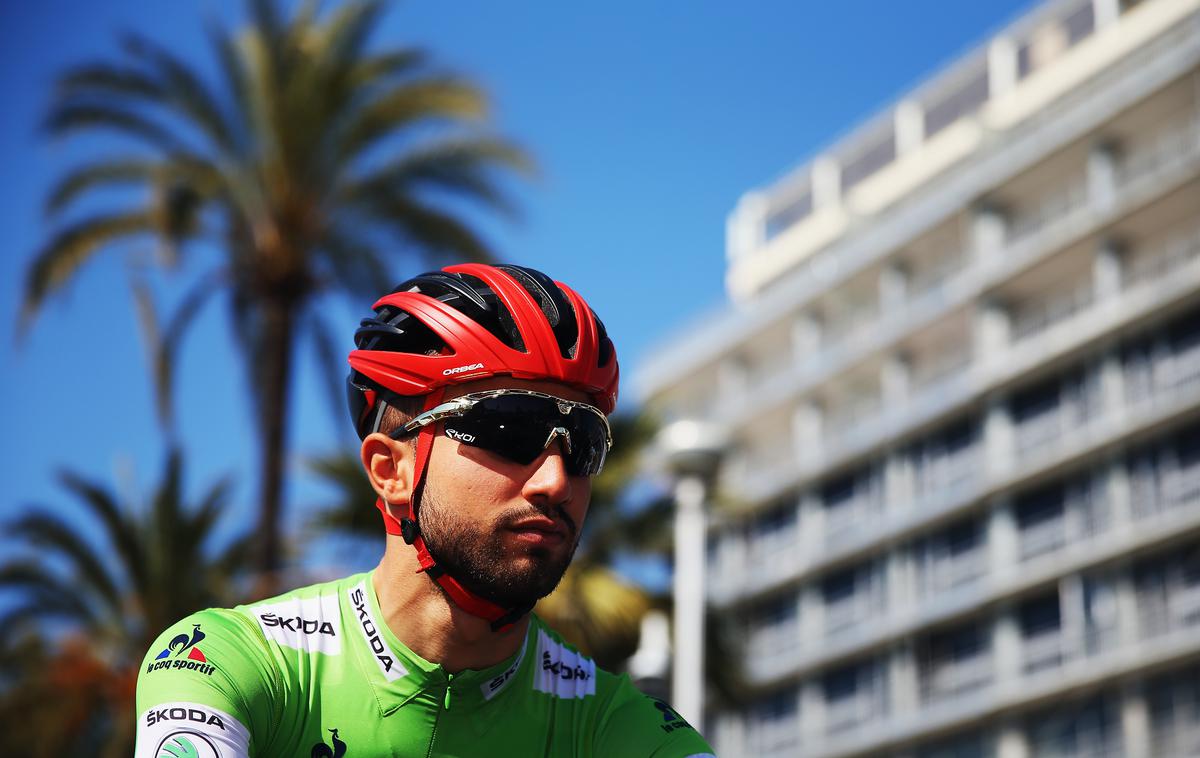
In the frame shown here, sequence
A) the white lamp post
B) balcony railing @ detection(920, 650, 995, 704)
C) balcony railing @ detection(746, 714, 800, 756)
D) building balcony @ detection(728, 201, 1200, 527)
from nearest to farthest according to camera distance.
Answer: the white lamp post
building balcony @ detection(728, 201, 1200, 527)
balcony railing @ detection(920, 650, 995, 704)
balcony railing @ detection(746, 714, 800, 756)

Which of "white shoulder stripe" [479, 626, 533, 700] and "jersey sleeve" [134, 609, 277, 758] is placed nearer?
"jersey sleeve" [134, 609, 277, 758]

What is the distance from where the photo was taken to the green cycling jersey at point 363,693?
10.2ft

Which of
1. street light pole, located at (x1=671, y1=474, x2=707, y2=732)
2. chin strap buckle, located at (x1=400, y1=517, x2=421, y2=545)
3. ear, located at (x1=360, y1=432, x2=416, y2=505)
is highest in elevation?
street light pole, located at (x1=671, y1=474, x2=707, y2=732)

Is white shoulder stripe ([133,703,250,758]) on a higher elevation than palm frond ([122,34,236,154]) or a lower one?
lower

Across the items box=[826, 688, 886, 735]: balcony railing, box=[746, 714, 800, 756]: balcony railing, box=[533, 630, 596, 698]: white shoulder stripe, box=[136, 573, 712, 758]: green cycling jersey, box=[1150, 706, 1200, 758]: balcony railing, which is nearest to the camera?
box=[136, 573, 712, 758]: green cycling jersey

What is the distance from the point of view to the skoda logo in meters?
2.95

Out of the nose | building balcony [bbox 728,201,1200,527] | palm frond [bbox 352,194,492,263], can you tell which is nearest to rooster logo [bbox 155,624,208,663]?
the nose

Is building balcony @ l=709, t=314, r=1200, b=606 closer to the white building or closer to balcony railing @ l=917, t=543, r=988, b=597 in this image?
the white building

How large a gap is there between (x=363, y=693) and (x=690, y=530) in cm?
1484

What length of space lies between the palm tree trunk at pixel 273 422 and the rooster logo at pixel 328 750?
16.1 metres

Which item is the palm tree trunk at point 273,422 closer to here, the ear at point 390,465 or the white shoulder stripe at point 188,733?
the ear at point 390,465

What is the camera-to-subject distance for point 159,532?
25.5 meters

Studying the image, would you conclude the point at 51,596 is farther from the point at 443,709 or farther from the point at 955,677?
the point at 955,677

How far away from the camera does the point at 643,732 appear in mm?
3422
